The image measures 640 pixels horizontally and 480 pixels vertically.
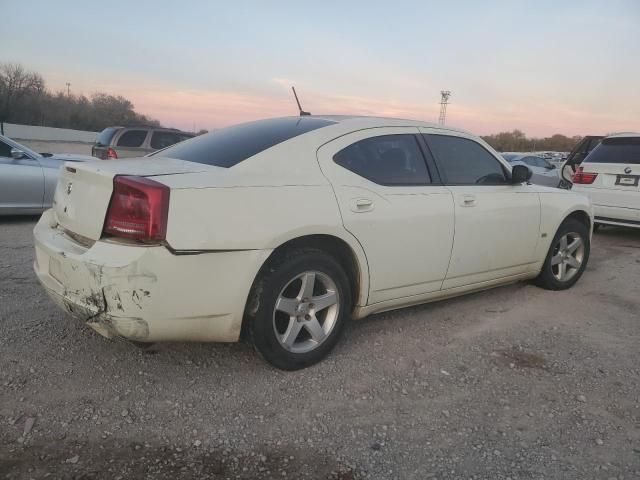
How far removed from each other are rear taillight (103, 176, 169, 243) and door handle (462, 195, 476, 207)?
2194 mm

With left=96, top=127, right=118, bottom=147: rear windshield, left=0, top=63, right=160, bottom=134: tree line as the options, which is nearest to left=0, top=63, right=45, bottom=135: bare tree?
left=0, top=63, right=160, bottom=134: tree line

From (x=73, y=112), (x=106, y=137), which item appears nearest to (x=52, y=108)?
(x=73, y=112)

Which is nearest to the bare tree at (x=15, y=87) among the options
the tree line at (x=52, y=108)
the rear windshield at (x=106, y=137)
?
the tree line at (x=52, y=108)

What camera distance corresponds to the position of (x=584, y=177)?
7887 millimetres

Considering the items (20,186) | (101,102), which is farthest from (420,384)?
(101,102)

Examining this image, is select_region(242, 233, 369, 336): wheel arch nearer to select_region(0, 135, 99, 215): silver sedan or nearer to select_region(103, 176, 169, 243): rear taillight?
select_region(103, 176, 169, 243): rear taillight

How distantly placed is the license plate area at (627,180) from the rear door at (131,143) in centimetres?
939

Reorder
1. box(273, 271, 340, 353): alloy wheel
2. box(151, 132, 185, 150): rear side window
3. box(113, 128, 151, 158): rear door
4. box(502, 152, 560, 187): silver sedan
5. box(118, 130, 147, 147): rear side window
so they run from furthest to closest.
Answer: box(502, 152, 560, 187): silver sedan, box(151, 132, 185, 150): rear side window, box(118, 130, 147, 147): rear side window, box(113, 128, 151, 158): rear door, box(273, 271, 340, 353): alloy wheel

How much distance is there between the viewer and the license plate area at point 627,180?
23.9 ft

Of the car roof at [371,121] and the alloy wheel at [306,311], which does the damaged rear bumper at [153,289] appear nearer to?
the alloy wheel at [306,311]

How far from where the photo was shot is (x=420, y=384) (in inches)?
119

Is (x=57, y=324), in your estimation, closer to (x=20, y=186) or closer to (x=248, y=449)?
(x=248, y=449)

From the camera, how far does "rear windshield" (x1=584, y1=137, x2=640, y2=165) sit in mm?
7422

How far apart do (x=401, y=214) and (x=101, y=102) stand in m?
81.4
